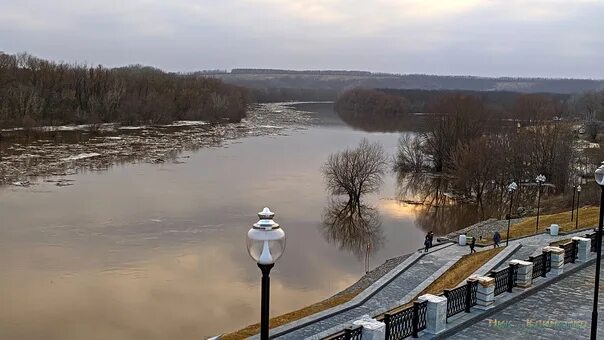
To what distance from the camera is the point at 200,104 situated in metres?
88.0

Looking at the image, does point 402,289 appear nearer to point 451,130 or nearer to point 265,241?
point 265,241

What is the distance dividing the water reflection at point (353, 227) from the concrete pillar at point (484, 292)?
13609mm

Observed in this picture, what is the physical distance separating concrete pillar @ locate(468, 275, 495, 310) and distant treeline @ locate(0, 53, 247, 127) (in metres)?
59.5

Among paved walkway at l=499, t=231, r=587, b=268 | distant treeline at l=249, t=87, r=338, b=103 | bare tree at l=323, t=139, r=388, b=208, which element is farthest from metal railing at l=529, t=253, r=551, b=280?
distant treeline at l=249, t=87, r=338, b=103

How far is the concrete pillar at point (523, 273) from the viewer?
41.6 feet

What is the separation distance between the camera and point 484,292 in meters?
11.4

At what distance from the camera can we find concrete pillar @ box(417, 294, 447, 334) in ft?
33.0

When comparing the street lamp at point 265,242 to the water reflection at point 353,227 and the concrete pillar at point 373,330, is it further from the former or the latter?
the water reflection at point 353,227

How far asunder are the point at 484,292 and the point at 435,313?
5.92 ft

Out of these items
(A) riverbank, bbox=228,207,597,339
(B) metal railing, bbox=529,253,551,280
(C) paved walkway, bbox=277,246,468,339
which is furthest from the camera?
(A) riverbank, bbox=228,207,597,339

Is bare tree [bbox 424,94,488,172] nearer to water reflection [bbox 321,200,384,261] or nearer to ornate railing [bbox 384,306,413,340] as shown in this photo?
water reflection [bbox 321,200,384,261]

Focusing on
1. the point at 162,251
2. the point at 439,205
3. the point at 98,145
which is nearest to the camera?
the point at 162,251

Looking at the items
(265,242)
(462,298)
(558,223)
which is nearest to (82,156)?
(558,223)

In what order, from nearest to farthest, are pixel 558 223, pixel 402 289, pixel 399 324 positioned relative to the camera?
pixel 399 324 → pixel 402 289 → pixel 558 223
